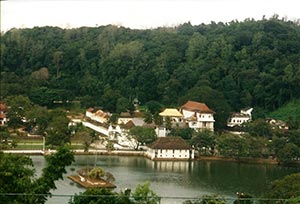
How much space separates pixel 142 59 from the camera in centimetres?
2288

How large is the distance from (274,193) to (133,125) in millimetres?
7999

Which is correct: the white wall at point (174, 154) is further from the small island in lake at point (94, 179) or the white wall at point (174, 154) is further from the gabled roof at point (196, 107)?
the small island in lake at point (94, 179)

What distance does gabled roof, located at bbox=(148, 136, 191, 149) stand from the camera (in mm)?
14219

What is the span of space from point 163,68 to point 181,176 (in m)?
9.95

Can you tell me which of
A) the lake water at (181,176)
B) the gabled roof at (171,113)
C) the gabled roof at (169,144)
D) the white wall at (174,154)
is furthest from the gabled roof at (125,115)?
the lake water at (181,176)

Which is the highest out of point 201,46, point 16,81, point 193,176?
point 201,46

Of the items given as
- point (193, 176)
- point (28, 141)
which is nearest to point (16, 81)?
point (28, 141)

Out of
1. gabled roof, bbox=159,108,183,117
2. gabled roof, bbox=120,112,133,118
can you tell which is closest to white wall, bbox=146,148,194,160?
gabled roof, bbox=159,108,183,117

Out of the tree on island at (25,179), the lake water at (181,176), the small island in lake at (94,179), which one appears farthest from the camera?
the small island in lake at (94,179)

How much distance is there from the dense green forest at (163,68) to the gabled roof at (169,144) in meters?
3.20

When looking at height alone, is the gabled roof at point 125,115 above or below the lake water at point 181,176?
above

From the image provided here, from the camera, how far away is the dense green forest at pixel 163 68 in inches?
752

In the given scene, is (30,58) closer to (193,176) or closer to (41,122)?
(41,122)

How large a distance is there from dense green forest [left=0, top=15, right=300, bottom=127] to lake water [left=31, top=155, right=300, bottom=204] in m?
4.26
